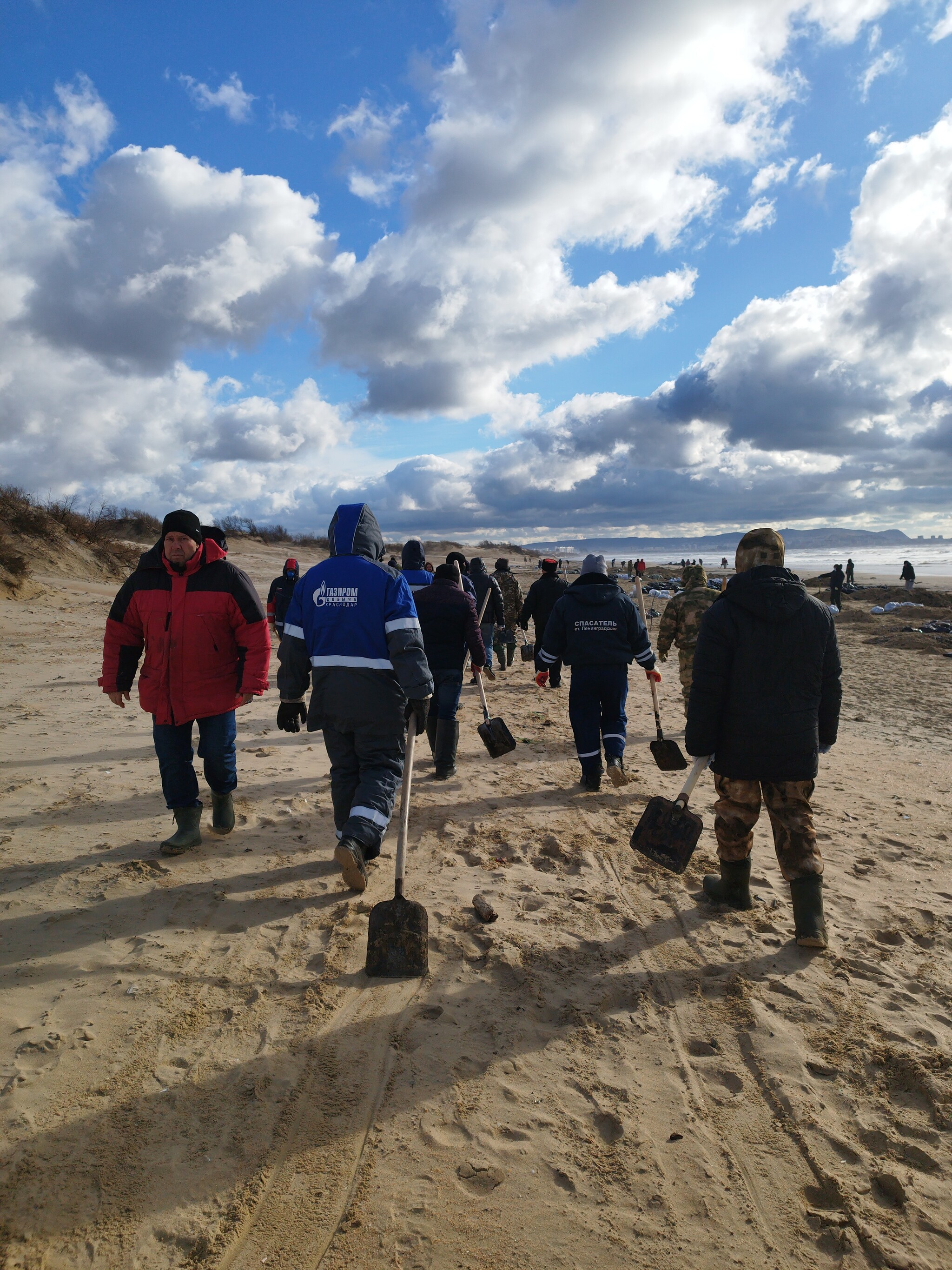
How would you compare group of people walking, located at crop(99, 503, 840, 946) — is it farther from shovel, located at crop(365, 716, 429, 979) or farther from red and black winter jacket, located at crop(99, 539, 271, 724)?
shovel, located at crop(365, 716, 429, 979)

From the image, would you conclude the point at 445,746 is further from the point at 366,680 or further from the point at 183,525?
the point at 183,525

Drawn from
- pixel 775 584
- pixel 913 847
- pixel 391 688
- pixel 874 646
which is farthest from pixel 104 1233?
pixel 874 646

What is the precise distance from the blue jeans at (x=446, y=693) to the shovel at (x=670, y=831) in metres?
2.85

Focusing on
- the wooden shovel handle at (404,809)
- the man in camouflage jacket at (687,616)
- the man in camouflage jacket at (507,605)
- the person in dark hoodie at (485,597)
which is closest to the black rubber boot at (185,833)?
the wooden shovel handle at (404,809)

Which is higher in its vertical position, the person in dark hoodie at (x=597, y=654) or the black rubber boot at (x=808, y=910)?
the person in dark hoodie at (x=597, y=654)

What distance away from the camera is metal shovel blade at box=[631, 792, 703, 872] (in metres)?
3.65

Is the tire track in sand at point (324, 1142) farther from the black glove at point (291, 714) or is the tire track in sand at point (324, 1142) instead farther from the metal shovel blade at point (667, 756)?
the metal shovel blade at point (667, 756)

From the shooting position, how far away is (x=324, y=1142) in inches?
89.9

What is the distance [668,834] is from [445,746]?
10.1ft

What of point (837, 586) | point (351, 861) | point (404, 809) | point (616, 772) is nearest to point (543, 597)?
point (616, 772)

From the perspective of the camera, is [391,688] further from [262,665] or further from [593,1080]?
[593,1080]

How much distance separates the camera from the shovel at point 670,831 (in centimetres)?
365

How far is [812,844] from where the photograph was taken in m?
3.59

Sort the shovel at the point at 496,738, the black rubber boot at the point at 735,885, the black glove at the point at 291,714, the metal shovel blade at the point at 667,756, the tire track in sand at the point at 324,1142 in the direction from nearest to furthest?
the tire track in sand at the point at 324,1142, the black rubber boot at the point at 735,885, the black glove at the point at 291,714, the metal shovel blade at the point at 667,756, the shovel at the point at 496,738
